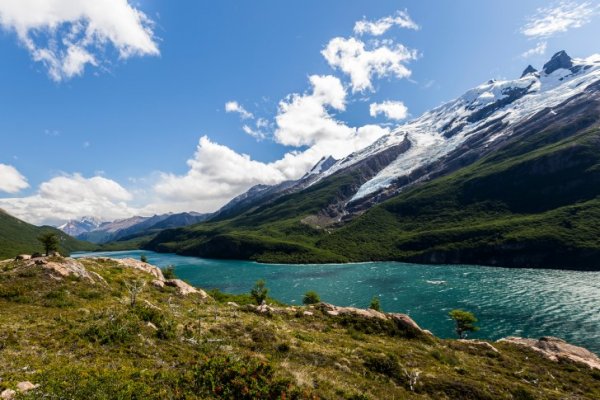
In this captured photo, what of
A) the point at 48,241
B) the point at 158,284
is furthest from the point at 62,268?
the point at 48,241

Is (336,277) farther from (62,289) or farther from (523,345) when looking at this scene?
(62,289)

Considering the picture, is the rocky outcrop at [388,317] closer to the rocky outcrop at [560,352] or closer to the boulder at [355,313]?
the boulder at [355,313]

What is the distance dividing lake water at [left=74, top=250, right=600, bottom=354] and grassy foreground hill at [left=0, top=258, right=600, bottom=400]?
62.1 m

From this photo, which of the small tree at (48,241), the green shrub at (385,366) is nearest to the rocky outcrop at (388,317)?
the green shrub at (385,366)

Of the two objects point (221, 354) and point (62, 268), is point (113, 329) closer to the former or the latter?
point (221, 354)

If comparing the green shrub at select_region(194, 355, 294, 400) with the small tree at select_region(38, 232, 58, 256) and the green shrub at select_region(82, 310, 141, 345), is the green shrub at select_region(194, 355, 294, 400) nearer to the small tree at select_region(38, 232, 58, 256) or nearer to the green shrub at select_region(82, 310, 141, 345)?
the green shrub at select_region(82, 310, 141, 345)

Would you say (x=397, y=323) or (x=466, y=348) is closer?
(x=466, y=348)

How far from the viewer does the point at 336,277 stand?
7515 inches

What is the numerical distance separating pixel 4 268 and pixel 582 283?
625 ft

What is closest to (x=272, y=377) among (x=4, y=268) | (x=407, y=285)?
(x=4, y=268)

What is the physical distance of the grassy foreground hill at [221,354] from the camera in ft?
49.7

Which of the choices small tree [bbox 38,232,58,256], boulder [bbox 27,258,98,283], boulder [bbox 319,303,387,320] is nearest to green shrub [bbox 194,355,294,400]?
boulder [bbox 319,303,387,320]

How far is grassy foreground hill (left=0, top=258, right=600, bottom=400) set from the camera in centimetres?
1515

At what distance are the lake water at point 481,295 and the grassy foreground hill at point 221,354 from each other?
204ft
